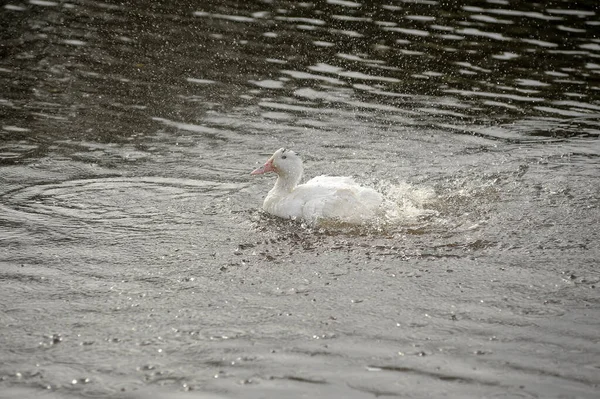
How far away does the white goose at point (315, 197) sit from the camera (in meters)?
9.77

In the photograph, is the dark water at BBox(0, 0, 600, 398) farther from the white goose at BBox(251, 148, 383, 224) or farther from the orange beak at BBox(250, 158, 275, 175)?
the orange beak at BBox(250, 158, 275, 175)

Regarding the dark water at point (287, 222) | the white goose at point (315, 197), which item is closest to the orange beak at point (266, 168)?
the white goose at point (315, 197)

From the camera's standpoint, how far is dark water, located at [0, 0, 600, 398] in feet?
22.7

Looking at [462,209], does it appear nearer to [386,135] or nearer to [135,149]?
[386,135]

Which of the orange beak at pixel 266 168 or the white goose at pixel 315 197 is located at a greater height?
the orange beak at pixel 266 168

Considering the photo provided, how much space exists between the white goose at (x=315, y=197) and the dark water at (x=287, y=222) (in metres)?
0.23

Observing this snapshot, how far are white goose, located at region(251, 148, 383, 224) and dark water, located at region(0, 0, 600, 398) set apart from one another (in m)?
0.23

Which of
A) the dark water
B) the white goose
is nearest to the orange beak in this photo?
the white goose

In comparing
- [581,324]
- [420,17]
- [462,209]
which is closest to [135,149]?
[462,209]

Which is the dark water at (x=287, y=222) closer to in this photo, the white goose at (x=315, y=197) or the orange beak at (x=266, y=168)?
the white goose at (x=315, y=197)

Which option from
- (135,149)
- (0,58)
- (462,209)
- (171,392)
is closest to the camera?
(171,392)

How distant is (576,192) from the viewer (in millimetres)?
10586

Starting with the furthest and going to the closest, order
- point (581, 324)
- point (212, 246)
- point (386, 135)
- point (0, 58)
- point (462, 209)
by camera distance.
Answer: point (0, 58), point (386, 135), point (462, 209), point (212, 246), point (581, 324)

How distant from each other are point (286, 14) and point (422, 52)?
10.8 ft
